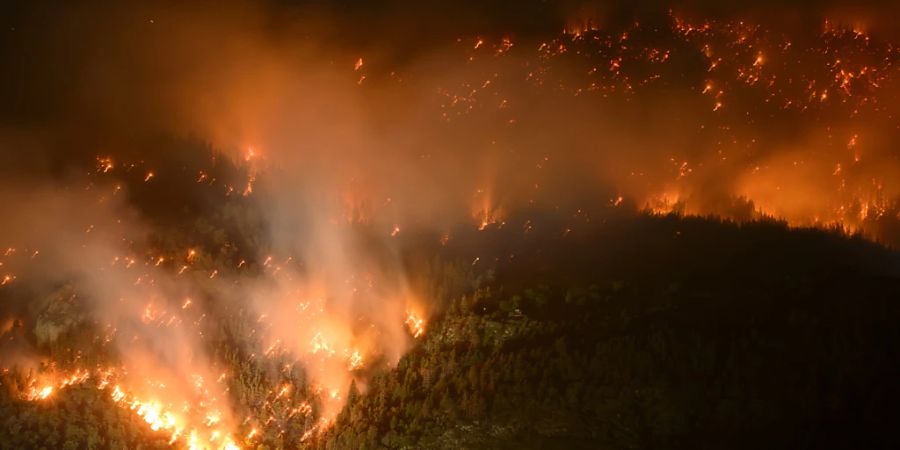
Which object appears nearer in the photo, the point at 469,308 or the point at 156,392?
the point at 469,308

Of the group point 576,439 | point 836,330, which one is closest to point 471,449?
point 576,439

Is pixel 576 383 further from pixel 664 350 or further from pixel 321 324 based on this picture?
pixel 321 324

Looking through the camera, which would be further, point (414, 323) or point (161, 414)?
point (414, 323)

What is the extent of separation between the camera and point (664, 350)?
116 metres

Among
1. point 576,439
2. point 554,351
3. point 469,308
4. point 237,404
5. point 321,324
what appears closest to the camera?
point 576,439

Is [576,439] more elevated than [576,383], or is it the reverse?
[576,383]

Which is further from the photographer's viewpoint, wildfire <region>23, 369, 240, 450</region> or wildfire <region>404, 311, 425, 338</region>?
wildfire <region>404, 311, 425, 338</region>

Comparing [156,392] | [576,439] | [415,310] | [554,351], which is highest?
[415,310]

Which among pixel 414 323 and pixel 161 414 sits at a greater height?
pixel 414 323

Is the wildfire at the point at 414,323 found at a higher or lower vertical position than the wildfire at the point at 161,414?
higher

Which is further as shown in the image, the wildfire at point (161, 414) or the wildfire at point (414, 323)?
the wildfire at point (414, 323)

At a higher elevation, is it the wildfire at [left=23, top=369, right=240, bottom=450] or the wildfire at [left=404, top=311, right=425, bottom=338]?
the wildfire at [left=404, top=311, right=425, bottom=338]

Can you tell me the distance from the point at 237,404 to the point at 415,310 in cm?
4588

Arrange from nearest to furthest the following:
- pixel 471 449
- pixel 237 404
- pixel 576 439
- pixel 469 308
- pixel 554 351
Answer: pixel 576 439, pixel 471 449, pixel 554 351, pixel 469 308, pixel 237 404
